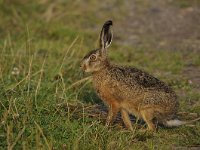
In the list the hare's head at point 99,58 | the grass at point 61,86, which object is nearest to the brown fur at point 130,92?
the hare's head at point 99,58

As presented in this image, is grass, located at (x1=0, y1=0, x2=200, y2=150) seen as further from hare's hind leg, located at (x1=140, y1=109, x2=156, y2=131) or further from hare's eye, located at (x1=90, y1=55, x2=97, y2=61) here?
hare's eye, located at (x1=90, y1=55, x2=97, y2=61)

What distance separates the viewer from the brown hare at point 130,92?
5.71m

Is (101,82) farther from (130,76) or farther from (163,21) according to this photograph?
(163,21)

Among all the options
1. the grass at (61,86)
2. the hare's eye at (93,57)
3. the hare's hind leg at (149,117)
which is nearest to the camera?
the grass at (61,86)

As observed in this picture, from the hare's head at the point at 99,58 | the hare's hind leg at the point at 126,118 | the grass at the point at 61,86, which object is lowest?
the hare's hind leg at the point at 126,118

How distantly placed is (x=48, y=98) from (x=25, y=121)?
841 mm

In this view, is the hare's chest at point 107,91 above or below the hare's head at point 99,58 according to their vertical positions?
below

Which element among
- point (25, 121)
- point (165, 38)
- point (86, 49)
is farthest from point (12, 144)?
point (165, 38)

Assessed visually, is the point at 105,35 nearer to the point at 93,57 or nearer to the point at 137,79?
the point at 93,57

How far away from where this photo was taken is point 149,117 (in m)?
5.70

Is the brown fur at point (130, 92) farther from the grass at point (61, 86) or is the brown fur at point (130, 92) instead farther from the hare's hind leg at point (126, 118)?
the grass at point (61, 86)

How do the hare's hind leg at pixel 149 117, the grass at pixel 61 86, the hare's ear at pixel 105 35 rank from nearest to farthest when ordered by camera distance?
1. the grass at pixel 61 86
2. the hare's hind leg at pixel 149 117
3. the hare's ear at pixel 105 35

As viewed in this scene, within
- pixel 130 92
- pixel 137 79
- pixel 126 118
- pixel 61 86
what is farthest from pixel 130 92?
pixel 61 86

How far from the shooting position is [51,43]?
905 cm
